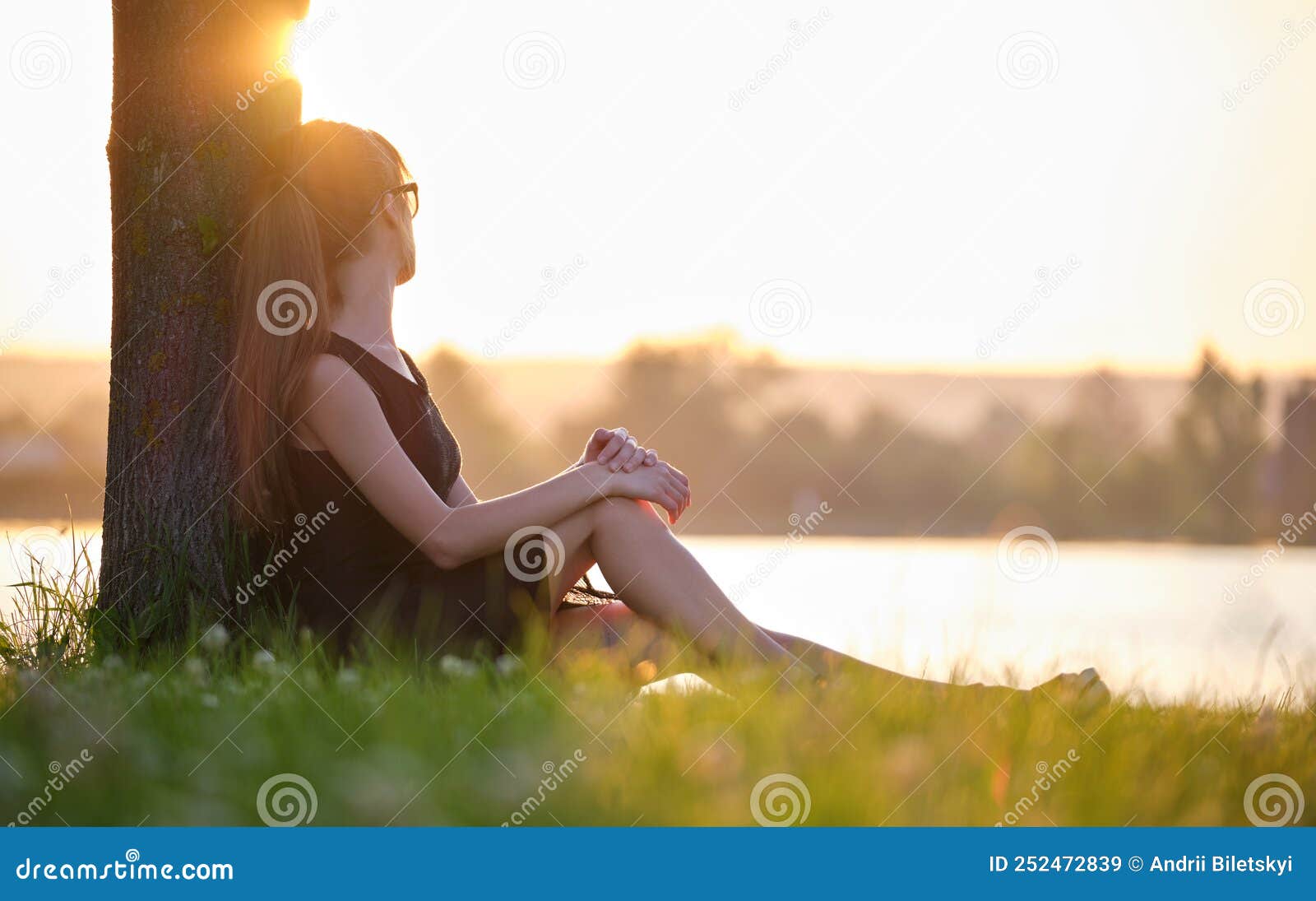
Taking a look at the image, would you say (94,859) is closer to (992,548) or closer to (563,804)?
(563,804)

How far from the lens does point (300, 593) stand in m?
2.88

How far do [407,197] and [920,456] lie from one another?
32.5 m

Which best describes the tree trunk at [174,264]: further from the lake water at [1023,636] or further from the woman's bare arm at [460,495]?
the woman's bare arm at [460,495]

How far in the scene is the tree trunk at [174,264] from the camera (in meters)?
2.99

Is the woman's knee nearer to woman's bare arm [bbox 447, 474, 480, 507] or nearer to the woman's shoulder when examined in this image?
woman's bare arm [bbox 447, 474, 480, 507]

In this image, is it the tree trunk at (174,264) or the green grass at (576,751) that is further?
the tree trunk at (174,264)

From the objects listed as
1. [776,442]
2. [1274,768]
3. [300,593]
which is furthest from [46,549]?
[776,442]

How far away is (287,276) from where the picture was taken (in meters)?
2.87

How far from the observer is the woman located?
2.75m

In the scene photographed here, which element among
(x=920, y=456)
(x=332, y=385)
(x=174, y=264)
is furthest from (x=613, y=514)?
(x=920, y=456)

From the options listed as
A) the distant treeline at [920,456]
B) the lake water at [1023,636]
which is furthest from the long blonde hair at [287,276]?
the distant treeline at [920,456]

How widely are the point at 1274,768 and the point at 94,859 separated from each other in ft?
6.74

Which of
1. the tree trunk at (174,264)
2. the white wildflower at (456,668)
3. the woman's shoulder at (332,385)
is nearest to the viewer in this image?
the white wildflower at (456,668)

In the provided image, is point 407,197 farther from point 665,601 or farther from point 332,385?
point 665,601
